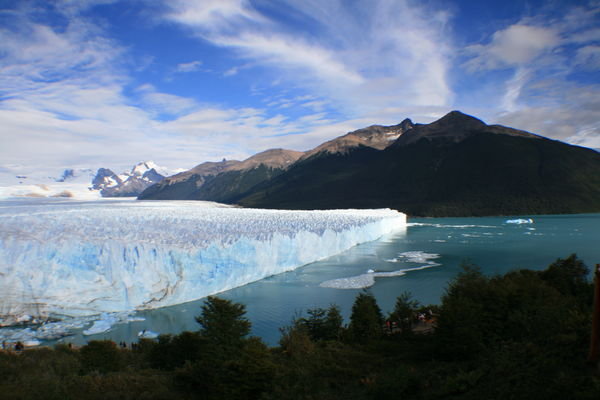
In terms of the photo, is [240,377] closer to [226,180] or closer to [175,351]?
[175,351]

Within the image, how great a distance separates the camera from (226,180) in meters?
162

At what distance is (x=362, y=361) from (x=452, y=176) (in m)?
79.8

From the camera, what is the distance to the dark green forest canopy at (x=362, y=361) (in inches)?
207

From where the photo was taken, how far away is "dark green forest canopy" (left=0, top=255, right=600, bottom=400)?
5.25 m

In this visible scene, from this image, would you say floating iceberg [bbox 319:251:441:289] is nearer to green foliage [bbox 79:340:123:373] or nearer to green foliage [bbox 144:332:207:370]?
green foliage [bbox 144:332:207:370]

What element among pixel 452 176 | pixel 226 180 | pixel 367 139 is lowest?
pixel 452 176

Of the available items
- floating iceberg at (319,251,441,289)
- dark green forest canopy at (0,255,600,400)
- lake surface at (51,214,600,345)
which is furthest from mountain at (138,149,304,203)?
dark green forest canopy at (0,255,600,400)

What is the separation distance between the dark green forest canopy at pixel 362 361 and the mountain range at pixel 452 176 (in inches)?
2390

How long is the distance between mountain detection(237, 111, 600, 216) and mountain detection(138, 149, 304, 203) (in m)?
41.3

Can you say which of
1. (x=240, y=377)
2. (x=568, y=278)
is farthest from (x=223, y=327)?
(x=568, y=278)

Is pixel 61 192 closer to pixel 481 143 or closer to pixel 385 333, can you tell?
pixel 481 143

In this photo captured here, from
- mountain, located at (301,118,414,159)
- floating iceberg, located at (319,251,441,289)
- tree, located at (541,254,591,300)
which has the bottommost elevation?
floating iceberg, located at (319,251,441,289)

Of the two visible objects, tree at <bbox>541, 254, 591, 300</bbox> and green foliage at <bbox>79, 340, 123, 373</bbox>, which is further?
tree at <bbox>541, 254, 591, 300</bbox>

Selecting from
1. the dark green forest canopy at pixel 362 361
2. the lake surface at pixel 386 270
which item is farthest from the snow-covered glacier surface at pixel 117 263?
the dark green forest canopy at pixel 362 361
